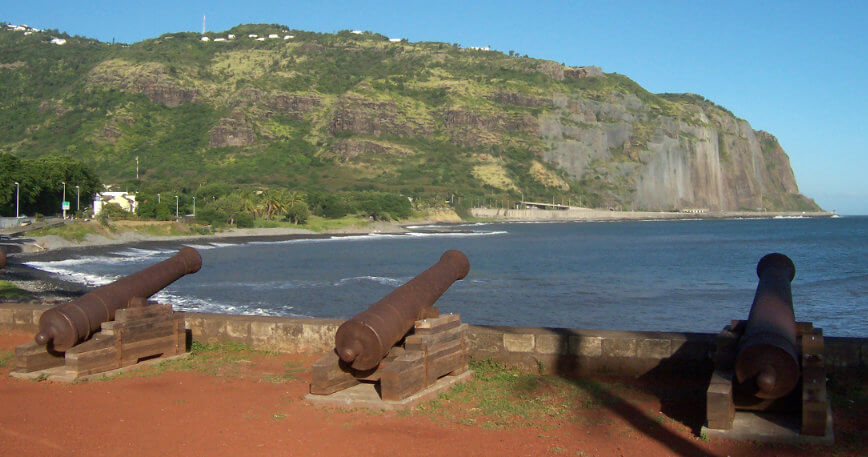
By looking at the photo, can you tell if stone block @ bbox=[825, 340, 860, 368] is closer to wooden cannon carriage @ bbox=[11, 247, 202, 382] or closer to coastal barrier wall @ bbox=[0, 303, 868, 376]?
coastal barrier wall @ bbox=[0, 303, 868, 376]

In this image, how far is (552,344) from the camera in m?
8.87

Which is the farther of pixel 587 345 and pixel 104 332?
pixel 104 332

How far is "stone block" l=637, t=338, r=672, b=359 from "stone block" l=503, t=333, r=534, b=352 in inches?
45.9

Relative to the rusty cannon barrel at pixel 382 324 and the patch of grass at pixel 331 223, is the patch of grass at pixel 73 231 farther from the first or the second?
the rusty cannon barrel at pixel 382 324

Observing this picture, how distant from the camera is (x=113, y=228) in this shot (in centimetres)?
7662

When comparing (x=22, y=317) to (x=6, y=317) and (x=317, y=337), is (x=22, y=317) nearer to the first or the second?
(x=6, y=317)

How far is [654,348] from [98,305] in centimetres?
594

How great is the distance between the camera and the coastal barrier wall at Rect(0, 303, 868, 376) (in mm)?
8211

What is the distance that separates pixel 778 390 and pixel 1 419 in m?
6.40

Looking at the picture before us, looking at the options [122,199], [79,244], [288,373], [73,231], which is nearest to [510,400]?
[288,373]

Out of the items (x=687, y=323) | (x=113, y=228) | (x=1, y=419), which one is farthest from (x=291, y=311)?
(x=113, y=228)

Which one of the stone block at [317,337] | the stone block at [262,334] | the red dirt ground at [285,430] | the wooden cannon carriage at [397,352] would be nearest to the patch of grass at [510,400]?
the red dirt ground at [285,430]

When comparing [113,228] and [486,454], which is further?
[113,228]

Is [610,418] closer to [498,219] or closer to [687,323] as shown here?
[687,323]
